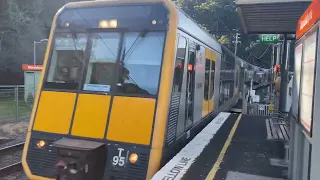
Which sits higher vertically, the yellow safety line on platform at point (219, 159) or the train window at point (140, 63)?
the train window at point (140, 63)

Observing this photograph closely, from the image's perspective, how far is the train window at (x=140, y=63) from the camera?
4633 millimetres

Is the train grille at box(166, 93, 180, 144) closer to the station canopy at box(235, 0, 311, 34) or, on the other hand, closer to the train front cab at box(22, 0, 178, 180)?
the train front cab at box(22, 0, 178, 180)

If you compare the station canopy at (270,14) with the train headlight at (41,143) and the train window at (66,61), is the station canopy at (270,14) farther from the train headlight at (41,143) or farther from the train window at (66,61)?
the train headlight at (41,143)

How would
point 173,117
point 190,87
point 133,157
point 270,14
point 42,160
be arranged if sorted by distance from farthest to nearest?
point 270,14, point 190,87, point 173,117, point 42,160, point 133,157

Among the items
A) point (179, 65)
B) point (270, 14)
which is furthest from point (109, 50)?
point (270, 14)

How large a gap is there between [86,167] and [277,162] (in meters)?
2.96

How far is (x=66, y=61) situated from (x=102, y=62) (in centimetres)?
65

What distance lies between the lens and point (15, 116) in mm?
13414

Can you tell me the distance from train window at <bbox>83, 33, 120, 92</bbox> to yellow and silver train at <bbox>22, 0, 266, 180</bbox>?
2 cm

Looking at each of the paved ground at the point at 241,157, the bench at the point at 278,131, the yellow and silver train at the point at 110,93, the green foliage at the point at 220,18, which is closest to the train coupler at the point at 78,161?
the yellow and silver train at the point at 110,93

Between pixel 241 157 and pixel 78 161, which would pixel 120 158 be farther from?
pixel 241 157

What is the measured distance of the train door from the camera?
18.5ft

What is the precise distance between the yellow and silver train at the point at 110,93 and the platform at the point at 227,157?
12.9 inches

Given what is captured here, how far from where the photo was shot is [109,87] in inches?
187
